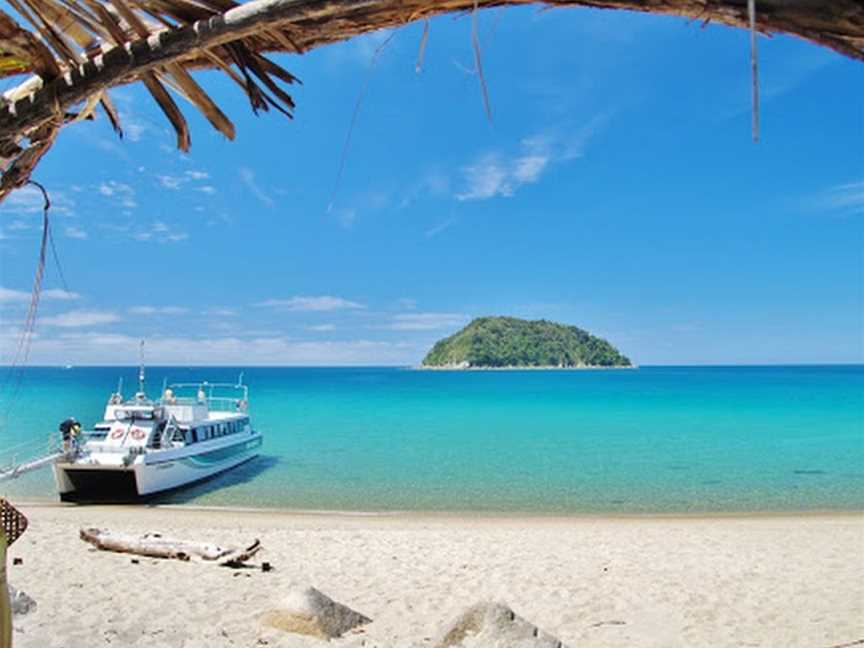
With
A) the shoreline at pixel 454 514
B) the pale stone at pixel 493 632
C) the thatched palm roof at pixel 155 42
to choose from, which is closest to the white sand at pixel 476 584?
the pale stone at pixel 493 632

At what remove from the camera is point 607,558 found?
369 inches

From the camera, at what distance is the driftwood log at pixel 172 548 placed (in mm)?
8453

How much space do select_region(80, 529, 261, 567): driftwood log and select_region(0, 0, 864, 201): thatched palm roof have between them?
741 centimetres

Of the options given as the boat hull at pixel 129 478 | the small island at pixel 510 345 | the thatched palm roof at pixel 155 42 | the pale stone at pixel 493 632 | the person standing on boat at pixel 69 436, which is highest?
the small island at pixel 510 345

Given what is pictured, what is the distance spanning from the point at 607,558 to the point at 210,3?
31.4 ft

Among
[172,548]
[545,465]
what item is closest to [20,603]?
[172,548]

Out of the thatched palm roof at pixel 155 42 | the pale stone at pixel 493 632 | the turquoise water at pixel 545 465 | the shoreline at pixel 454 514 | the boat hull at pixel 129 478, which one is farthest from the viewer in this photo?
the turquoise water at pixel 545 465

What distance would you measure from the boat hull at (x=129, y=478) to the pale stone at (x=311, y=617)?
11.4m

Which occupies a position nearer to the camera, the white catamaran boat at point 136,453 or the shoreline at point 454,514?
the shoreline at point 454,514

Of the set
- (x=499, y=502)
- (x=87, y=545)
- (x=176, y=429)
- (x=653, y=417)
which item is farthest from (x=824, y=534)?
(x=653, y=417)

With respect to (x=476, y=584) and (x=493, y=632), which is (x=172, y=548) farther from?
(x=493, y=632)

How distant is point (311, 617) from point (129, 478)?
1243 centimetres

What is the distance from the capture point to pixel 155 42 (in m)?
1.83

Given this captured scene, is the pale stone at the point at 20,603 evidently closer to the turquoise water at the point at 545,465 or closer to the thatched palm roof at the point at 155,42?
the turquoise water at the point at 545,465
